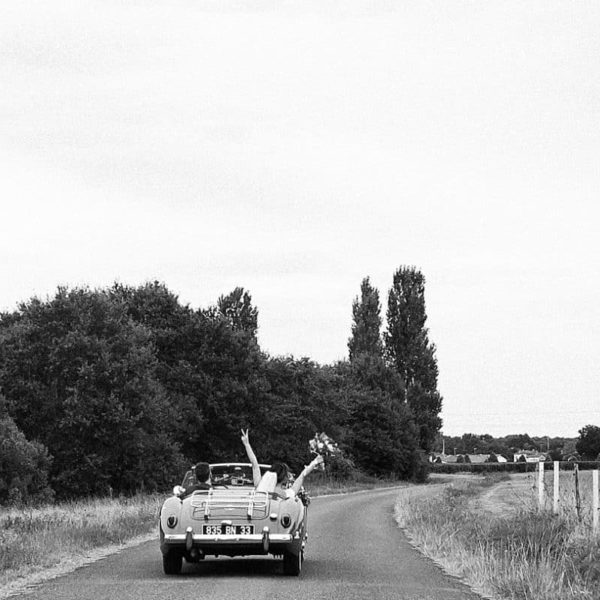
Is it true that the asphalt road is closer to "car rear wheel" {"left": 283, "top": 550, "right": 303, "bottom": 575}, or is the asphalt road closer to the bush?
"car rear wheel" {"left": 283, "top": 550, "right": 303, "bottom": 575}

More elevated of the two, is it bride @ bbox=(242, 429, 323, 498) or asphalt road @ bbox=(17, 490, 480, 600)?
bride @ bbox=(242, 429, 323, 498)

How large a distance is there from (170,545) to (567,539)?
6766 mm

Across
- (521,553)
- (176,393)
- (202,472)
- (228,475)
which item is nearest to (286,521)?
(202,472)

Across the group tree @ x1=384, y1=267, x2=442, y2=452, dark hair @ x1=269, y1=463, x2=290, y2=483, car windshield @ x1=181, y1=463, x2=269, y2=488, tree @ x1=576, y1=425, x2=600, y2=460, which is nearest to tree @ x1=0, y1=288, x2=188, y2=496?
car windshield @ x1=181, y1=463, x2=269, y2=488

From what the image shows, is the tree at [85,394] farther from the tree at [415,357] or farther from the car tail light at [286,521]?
the tree at [415,357]

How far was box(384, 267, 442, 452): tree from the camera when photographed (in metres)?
90.6

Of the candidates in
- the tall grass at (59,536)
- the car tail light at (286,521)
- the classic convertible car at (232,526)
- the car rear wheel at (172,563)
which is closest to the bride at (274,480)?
the classic convertible car at (232,526)

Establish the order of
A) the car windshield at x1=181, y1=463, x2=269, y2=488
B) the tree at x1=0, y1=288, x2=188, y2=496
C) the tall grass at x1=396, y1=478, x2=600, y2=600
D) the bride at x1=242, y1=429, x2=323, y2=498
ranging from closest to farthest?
the tall grass at x1=396, y1=478, x2=600, y2=600, the bride at x1=242, y1=429, x2=323, y2=498, the car windshield at x1=181, y1=463, x2=269, y2=488, the tree at x1=0, y1=288, x2=188, y2=496

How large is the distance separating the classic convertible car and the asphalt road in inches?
13.3

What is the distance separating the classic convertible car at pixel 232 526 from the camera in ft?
44.7

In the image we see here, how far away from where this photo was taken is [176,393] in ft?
195

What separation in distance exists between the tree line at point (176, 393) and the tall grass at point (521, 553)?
21.4 metres

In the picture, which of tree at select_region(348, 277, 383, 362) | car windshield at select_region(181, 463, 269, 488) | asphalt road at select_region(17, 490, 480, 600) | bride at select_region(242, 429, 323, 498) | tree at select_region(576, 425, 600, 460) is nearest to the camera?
asphalt road at select_region(17, 490, 480, 600)

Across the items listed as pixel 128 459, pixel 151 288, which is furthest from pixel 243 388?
pixel 128 459
